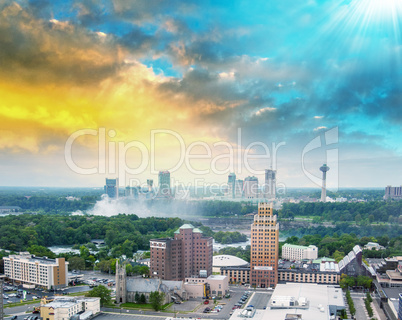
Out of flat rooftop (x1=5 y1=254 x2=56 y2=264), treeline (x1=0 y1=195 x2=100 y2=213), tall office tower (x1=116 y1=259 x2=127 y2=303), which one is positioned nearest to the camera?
tall office tower (x1=116 y1=259 x2=127 y2=303)

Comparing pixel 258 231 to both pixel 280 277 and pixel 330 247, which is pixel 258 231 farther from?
pixel 330 247

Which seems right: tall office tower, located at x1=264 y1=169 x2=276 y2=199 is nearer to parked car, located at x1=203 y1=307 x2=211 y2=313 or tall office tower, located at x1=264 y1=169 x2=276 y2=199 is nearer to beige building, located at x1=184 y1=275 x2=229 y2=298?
beige building, located at x1=184 y1=275 x2=229 y2=298

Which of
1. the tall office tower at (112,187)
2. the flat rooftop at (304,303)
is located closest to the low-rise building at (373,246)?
the flat rooftop at (304,303)

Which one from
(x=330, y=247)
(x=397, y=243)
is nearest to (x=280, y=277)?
(x=330, y=247)

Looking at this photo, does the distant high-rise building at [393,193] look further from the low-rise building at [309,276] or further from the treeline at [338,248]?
the low-rise building at [309,276]

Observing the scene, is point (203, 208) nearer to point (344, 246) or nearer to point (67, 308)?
point (344, 246)

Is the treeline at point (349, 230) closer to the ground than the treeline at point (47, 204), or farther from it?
closer to the ground

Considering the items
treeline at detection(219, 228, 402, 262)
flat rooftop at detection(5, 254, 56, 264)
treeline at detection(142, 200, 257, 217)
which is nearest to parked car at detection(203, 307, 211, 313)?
flat rooftop at detection(5, 254, 56, 264)
